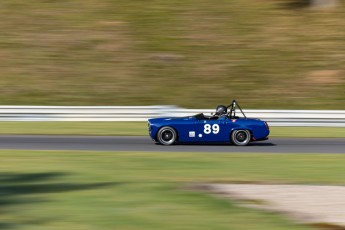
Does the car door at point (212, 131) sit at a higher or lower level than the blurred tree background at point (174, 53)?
lower

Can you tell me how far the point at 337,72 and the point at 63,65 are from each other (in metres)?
9.76

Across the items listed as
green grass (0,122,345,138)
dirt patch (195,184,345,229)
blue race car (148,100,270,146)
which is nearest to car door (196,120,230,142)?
blue race car (148,100,270,146)

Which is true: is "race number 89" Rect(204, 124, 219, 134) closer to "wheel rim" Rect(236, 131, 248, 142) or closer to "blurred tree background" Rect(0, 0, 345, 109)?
"wheel rim" Rect(236, 131, 248, 142)

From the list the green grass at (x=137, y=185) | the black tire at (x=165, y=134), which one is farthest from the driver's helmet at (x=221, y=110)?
the green grass at (x=137, y=185)

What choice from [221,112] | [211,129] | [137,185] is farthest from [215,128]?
[137,185]

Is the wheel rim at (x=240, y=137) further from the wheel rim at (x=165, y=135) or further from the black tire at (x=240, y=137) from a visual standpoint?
the wheel rim at (x=165, y=135)

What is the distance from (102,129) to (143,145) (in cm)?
390

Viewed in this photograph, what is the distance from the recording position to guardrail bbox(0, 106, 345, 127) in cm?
2022

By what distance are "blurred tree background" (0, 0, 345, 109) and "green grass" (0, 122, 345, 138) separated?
3.30 meters

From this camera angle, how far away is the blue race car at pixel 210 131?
1524cm

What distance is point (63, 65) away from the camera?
2559 centimetres

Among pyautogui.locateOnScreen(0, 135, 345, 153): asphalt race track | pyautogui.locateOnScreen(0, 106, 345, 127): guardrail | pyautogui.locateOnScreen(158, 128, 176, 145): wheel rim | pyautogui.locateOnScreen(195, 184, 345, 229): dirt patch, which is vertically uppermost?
pyautogui.locateOnScreen(0, 106, 345, 127): guardrail

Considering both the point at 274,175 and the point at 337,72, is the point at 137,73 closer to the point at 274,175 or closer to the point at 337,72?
the point at 337,72

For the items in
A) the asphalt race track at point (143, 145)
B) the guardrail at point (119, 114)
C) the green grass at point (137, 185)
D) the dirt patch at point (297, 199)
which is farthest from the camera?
the guardrail at point (119, 114)
